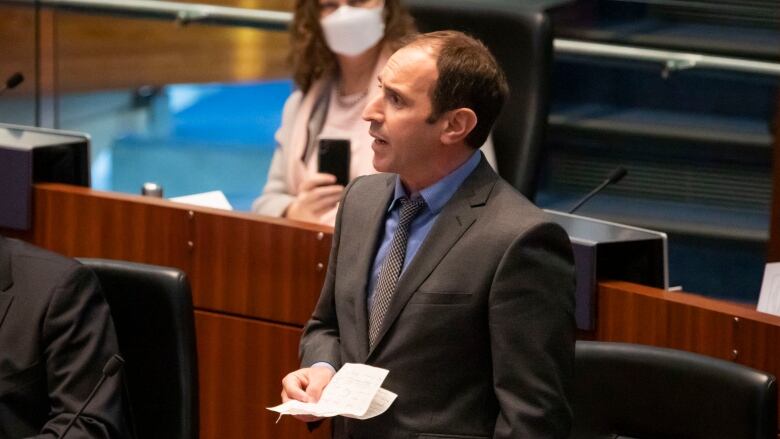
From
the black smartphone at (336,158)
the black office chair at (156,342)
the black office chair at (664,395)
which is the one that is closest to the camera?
the black office chair at (664,395)

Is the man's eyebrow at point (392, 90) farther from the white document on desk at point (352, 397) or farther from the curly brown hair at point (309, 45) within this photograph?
the curly brown hair at point (309, 45)

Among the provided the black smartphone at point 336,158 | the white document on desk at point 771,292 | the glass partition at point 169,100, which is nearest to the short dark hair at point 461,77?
the white document on desk at point 771,292

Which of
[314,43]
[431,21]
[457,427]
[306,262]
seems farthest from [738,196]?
[457,427]

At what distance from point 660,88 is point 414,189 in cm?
291

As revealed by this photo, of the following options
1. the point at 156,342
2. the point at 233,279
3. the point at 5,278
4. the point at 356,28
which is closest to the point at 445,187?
the point at 156,342

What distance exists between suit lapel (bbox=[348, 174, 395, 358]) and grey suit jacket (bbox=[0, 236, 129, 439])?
0.44 meters

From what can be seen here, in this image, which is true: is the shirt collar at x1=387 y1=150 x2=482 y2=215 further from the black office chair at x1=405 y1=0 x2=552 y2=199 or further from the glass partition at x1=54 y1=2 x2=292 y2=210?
the glass partition at x1=54 y1=2 x2=292 y2=210

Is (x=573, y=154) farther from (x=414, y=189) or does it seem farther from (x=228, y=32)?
(x=414, y=189)

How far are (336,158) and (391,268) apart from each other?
132 centimetres

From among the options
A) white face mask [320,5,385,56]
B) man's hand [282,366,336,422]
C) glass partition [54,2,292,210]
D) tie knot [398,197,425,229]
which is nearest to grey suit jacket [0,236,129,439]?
man's hand [282,366,336,422]

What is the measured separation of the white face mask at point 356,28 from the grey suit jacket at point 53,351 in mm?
1510

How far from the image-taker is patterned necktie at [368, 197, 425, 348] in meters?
2.25

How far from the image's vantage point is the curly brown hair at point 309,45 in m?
3.88

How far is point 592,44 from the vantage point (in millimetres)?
5035
